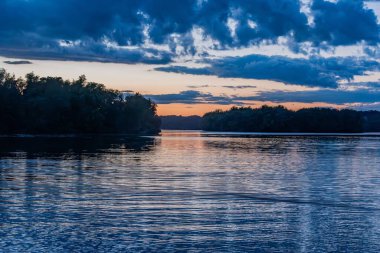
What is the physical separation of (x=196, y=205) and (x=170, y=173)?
17.2m

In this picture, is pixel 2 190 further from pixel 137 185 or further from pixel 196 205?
pixel 196 205

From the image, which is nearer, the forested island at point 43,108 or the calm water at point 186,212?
the calm water at point 186,212

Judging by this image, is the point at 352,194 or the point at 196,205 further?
the point at 352,194

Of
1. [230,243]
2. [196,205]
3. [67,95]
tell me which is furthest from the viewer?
[67,95]

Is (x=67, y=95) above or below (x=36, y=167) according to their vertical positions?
above

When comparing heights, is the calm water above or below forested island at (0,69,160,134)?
below

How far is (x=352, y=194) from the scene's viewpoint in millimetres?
30219

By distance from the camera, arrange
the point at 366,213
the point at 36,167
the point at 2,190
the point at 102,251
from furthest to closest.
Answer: the point at 36,167 → the point at 2,190 → the point at 366,213 → the point at 102,251

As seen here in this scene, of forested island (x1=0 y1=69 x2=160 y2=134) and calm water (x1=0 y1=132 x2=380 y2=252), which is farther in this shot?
forested island (x1=0 y1=69 x2=160 y2=134)

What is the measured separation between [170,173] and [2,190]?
595 inches

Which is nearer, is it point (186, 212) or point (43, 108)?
point (186, 212)

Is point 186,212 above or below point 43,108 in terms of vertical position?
below

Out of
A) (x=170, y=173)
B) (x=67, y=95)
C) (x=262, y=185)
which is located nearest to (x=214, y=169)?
(x=170, y=173)

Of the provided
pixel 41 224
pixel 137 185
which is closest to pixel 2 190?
pixel 137 185
